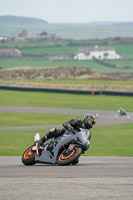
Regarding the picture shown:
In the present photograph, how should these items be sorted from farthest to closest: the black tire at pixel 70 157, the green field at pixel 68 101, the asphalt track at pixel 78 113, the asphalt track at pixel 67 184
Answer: the green field at pixel 68 101 < the asphalt track at pixel 78 113 < the black tire at pixel 70 157 < the asphalt track at pixel 67 184

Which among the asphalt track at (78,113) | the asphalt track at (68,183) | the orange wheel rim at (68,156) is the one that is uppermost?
the asphalt track at (68,183)

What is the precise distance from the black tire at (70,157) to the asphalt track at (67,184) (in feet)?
3.87

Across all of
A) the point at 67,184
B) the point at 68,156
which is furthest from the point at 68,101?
the point at 67,184

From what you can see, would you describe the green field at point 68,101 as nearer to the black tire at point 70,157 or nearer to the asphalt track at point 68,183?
the black tire at point 70,157

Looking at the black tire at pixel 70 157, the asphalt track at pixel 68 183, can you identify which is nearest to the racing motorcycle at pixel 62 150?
the black tire at pixel 70 157

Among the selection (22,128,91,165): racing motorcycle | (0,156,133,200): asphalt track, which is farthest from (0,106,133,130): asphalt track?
(0,156,133,200): asphalt track

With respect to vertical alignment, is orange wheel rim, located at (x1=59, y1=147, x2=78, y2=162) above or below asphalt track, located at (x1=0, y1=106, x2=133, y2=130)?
above

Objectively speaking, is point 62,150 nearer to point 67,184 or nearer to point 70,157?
point 70,157

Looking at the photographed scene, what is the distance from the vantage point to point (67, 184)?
37.5 feet

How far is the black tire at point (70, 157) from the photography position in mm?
15484

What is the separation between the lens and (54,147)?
16203 mm

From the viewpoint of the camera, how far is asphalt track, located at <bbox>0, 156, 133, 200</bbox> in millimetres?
10258

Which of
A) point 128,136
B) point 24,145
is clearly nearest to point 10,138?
point 24,145

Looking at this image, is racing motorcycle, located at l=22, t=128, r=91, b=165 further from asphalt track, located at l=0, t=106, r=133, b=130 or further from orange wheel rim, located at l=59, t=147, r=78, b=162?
asphalt track, located at l=0, t=106, r=133, b=130
